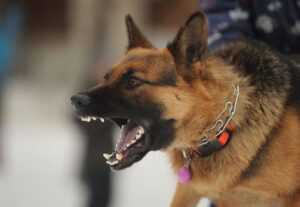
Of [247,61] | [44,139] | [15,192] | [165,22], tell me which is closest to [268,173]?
[247,61]

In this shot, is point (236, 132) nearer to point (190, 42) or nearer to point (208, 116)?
point (208, 116)

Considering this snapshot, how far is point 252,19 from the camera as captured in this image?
9.73 ft

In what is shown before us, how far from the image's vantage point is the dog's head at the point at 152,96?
243cm

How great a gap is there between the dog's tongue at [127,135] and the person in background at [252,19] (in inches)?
26.0

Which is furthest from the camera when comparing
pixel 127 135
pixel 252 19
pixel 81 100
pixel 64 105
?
pixel 64 105

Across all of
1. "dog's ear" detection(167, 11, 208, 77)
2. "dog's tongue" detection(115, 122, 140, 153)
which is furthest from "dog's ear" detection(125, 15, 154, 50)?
"dog's tongue" detection(115, 122, 140, 153)

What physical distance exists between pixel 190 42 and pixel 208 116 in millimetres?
315

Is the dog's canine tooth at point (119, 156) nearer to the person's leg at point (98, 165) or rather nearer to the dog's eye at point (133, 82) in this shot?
the dog's eye at point (133, 82)

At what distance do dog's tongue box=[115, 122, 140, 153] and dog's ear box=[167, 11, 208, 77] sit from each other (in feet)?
1.00

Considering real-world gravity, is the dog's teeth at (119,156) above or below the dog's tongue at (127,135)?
below

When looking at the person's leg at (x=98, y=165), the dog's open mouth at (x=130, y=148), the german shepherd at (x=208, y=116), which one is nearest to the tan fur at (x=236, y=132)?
the german shepherd at (x=208, y=116)

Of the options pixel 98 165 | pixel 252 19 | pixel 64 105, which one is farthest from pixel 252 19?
pixel 64 105

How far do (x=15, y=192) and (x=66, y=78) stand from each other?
596cm

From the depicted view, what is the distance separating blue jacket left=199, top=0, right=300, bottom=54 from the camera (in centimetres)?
290
